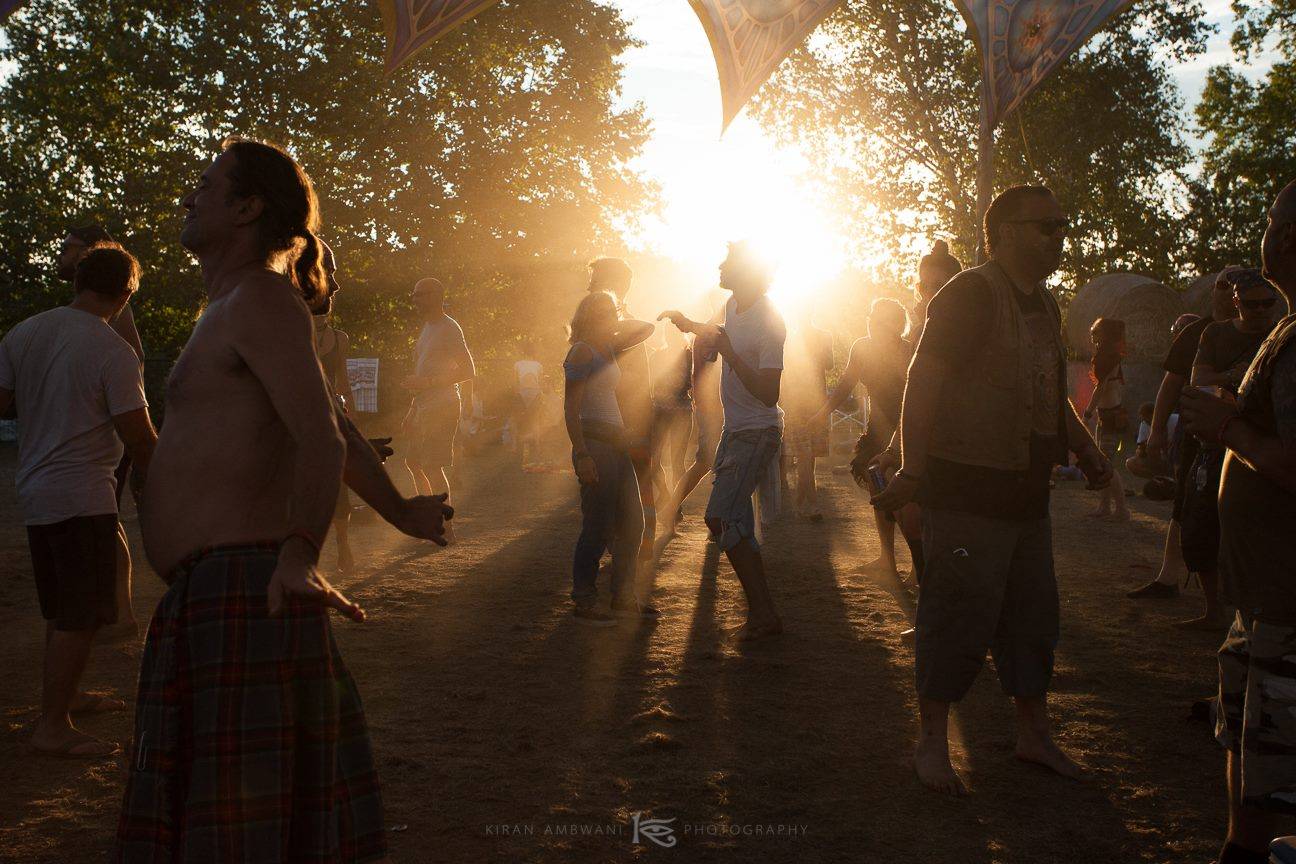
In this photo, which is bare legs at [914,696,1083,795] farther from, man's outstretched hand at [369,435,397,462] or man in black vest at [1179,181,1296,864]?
man's outstretched hand at [369,435,397,462]

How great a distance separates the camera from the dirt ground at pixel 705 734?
3.78 meters

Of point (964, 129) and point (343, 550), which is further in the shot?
point (964, 129)

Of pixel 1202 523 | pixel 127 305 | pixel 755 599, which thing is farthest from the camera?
pixel 755 599

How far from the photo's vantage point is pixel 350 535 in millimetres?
10969

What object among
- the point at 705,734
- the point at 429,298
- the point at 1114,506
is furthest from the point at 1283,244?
the point at 1114,506

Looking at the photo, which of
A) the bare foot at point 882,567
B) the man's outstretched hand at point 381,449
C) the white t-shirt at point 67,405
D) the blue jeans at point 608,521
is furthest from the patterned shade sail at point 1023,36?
the man's outstretched hand at point 381,449

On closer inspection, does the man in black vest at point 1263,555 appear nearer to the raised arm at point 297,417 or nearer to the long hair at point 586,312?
the raised arm at point 297,417

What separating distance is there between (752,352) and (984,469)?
2198 mm

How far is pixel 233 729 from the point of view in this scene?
238cm

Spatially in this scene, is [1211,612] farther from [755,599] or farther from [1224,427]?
[1224,427]

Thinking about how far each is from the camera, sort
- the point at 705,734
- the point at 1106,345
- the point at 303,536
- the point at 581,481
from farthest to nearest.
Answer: the point at 1106,345
the point at 581,481
the point at 705,734
the point at 303,536

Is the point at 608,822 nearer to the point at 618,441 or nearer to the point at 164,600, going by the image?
the point at 164,600

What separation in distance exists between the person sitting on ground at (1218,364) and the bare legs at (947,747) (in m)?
1.38

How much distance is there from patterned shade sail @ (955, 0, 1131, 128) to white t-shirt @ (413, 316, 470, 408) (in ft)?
14.7
